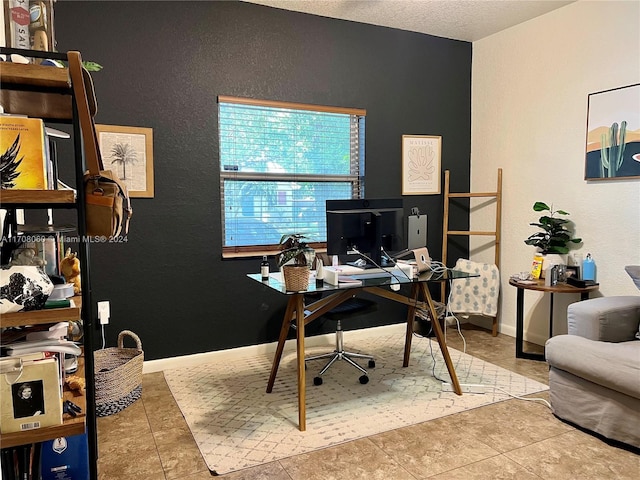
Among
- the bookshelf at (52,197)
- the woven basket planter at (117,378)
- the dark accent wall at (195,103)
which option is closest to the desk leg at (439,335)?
the dark accent wall at (195,103)

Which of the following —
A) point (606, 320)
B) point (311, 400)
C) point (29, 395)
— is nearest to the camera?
point (29, 395)

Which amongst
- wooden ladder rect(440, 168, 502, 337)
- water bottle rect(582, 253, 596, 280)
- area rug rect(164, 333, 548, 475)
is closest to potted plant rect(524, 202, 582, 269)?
water bottle rect(582, 253, 596, 280)

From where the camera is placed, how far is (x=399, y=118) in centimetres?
417

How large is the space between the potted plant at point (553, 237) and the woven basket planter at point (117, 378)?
3.01m

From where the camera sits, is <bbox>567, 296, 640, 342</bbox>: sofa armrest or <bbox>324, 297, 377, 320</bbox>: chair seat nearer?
<bbox>567, 296, 640, 342</bbox>: sofa armrest

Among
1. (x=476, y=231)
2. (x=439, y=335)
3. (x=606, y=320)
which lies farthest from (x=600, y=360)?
(x=476, y=231)

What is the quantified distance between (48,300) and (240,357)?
8.28 ft

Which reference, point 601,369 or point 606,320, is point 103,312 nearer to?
point 601,369

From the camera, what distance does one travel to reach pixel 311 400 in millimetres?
2826

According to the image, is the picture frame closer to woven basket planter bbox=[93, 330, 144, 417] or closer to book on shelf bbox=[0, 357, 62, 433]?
woven basket planter bbox=[93, 330, 144, 417]

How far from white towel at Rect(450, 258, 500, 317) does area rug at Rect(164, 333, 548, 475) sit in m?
0.63

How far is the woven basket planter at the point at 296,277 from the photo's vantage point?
242cm

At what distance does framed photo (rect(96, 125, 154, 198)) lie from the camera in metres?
3.11

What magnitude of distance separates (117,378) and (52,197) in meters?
1.86
